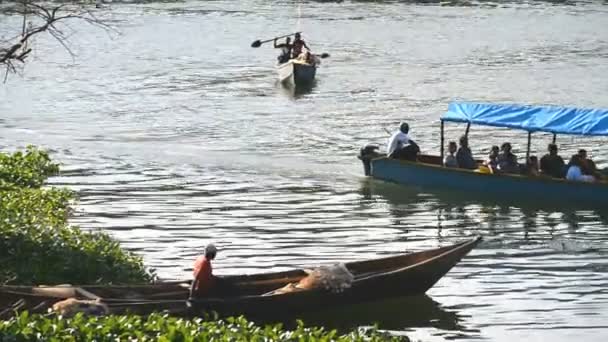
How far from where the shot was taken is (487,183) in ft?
97.1

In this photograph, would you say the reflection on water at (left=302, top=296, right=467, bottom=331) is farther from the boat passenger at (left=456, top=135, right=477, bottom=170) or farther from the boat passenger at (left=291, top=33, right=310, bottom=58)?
the boat passenger at (left=291, top=33, right=310, bottom=58)

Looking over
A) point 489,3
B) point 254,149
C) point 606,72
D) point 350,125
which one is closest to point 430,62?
point 606,72

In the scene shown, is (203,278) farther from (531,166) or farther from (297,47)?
(297,47)

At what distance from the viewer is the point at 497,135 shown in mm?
39156

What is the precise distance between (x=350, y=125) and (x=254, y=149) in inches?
213

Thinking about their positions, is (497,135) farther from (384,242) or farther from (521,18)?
(521,18)

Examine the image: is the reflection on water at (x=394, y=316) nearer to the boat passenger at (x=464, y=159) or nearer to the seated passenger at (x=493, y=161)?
Result: the seated passenger at (x=493, y=161)

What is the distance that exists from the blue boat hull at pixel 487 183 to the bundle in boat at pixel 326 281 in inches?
415

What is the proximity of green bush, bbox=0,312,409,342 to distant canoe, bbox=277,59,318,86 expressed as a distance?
1425 inches

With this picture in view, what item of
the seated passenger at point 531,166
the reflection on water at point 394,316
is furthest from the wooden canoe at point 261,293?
the seated passenger at point 531,166

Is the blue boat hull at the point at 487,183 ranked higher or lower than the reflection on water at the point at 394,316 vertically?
higher

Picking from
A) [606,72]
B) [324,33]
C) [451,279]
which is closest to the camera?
[451,279]

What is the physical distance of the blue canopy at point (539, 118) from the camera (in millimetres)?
29094

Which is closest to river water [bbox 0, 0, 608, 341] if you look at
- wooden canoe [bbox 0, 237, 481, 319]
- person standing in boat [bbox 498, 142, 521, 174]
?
wooden canoe [bbox 0, 237, 481, 319]
